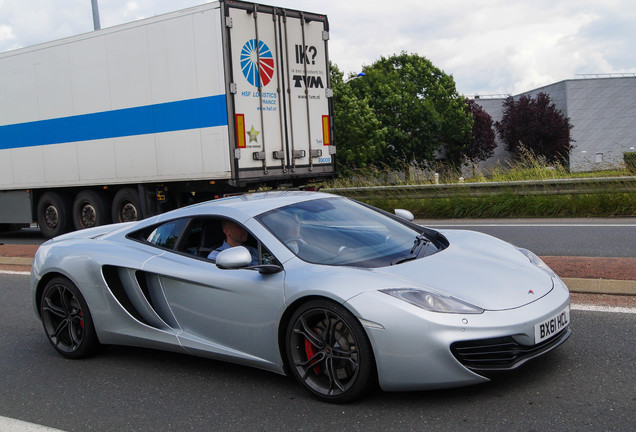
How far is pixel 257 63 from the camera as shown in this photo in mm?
11977

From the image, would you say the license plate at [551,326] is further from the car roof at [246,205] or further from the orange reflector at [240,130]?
the orange reflector at [240,130]

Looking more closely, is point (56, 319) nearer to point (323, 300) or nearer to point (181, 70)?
point (323, 300)

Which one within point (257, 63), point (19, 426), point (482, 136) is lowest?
point (19, 426)

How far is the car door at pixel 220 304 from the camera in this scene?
4219 millimetres

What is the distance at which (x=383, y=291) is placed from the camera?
151 inches

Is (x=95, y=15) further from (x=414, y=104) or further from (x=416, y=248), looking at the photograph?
(x=414, y=104)

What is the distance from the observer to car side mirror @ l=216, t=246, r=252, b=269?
4.18m

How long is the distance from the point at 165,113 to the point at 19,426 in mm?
9156

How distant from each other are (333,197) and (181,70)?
25.1 ft

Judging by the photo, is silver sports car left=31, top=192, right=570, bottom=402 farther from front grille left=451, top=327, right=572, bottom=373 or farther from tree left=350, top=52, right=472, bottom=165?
tree left=350, top=52, right=472, bottom=165

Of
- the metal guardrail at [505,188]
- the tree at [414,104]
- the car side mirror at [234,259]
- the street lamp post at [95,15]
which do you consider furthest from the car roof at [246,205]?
the tree at [414,104]

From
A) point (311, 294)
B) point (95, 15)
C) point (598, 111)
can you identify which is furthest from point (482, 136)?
point (311, 294)

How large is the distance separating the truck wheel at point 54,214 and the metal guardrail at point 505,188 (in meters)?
5.72

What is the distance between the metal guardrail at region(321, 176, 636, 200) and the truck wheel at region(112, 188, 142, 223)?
4.59 meters
